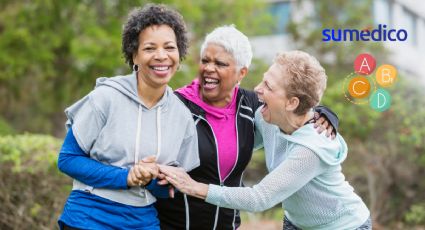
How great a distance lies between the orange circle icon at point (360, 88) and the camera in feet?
28.0

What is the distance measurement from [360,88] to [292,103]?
17.5 feet

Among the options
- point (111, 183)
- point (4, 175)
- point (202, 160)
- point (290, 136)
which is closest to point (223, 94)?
point (202, 160)

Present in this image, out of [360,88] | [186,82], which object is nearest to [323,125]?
[360,88]

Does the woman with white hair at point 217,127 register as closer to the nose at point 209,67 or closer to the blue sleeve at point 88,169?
the nose at point 209,67

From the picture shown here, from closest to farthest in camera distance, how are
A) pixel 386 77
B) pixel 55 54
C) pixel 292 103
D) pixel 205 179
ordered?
pixel 292 103 → pixel 205 179 → pixel 386 77 → pixel 55 54

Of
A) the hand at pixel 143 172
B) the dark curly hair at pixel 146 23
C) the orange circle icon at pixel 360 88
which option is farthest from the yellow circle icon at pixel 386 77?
the hand at pixel 143 172

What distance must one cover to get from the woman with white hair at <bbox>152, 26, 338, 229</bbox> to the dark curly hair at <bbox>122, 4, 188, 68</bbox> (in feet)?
1.50

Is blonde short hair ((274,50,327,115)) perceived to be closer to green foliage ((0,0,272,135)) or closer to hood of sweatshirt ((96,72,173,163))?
hood of sweatshirt ((96,72,173,163))

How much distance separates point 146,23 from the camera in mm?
3484

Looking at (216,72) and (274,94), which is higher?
(216,72)

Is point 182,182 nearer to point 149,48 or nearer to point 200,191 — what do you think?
point 200,191

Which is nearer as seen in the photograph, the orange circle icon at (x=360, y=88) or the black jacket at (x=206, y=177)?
the black jacket at (x=206, y=177)

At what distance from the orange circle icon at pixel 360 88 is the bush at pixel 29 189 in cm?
420

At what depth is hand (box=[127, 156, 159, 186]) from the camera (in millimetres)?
3203
